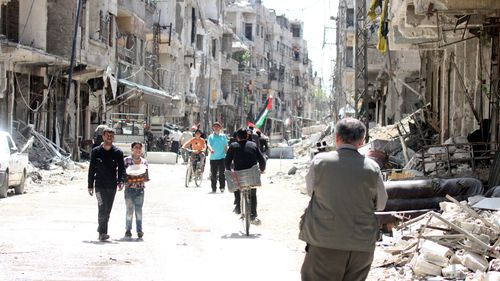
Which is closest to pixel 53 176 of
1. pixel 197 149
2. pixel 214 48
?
pixel 197 149

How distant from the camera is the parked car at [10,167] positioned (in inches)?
728

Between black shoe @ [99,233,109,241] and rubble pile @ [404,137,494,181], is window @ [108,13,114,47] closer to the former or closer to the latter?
rubble pile @ [404,137,494,181]

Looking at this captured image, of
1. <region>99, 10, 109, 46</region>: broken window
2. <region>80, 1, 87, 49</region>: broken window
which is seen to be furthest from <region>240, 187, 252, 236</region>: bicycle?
<region>99, 10, 109, 46</region>: broken window

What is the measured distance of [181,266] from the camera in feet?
31.3

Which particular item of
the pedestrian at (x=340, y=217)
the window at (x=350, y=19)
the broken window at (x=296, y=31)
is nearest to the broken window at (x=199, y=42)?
the window at (x=350, y=19)

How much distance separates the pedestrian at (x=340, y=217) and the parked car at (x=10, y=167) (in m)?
13.9

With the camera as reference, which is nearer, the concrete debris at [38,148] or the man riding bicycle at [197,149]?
the man riding bicycle at [197,149]

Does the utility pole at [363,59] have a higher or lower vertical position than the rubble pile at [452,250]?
higher

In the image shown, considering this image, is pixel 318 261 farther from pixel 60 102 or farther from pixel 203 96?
pixel 203 96

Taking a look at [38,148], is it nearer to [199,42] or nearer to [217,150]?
[217,150]

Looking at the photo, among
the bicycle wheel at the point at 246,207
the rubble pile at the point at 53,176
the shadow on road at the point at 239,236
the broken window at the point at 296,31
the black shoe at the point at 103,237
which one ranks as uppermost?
the broken window at the point at 296,31

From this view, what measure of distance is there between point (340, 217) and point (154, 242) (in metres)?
6.35

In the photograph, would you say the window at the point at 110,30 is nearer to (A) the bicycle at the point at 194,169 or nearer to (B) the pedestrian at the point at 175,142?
(B) the pedestrian at the point at 175,142

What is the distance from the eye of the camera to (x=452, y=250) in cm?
890
